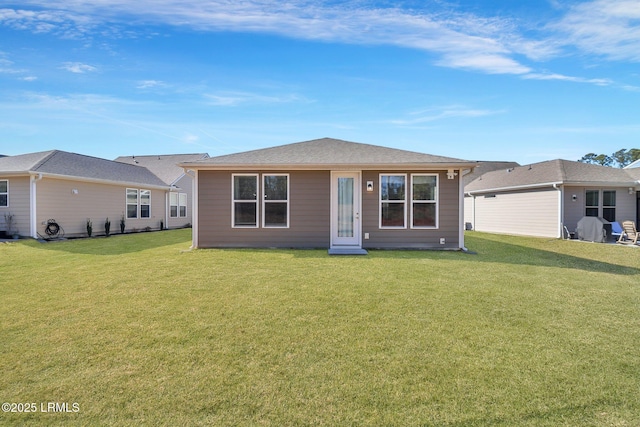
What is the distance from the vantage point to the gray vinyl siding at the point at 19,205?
11.9 m

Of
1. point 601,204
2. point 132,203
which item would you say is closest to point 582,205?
point 601,204

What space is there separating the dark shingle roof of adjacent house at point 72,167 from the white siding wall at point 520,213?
19.1 metres

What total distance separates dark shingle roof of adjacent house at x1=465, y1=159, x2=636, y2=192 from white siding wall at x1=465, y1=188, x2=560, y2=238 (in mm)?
488

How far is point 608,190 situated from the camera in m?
13.8

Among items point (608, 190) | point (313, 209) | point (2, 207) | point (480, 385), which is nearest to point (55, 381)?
point (480, 385)

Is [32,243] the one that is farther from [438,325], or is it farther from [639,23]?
[639,23]

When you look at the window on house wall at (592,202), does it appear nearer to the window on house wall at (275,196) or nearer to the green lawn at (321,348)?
the green lawn at (321,348)

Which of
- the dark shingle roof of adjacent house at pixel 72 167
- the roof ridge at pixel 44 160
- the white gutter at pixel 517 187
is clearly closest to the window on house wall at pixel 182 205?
the dark shingle roof of adjacent house at pixel 72 167

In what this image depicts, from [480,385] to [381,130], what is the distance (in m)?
14.9

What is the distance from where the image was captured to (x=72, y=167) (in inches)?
535

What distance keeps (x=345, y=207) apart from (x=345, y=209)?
6cm

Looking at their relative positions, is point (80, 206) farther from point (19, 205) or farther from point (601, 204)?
point (601, 204)

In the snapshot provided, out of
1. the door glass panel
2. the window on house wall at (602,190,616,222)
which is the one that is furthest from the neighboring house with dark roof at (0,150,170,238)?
the window on house wall at (602,190,616,222)

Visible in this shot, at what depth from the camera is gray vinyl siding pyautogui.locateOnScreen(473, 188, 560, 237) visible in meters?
13.6
